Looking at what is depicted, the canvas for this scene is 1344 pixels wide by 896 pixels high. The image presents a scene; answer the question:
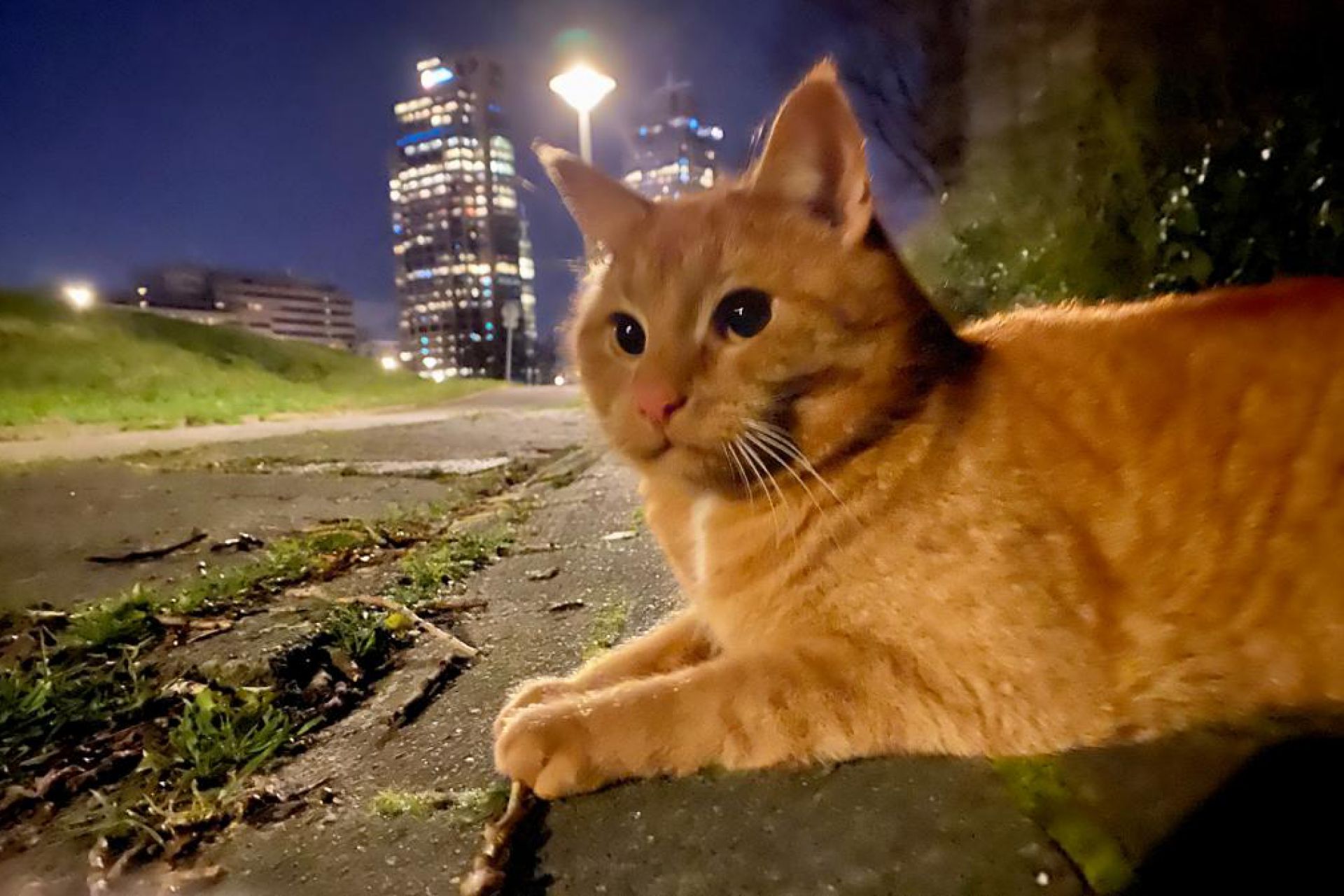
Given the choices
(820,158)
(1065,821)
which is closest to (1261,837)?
(1065,821)

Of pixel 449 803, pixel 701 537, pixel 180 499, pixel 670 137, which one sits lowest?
pixel 449 803

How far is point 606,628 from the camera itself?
6.54 feet

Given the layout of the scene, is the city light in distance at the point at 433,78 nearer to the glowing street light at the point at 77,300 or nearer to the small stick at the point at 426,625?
the glowing street light at the point at 77,300

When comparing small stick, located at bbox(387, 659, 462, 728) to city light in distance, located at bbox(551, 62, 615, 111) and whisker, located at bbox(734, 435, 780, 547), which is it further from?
city light in distance, located at bbox(551, 62, 615, 111)

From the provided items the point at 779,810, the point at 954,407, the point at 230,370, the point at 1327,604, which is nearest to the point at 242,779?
the point at 779,810

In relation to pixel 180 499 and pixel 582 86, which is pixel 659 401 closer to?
pixel 180 499

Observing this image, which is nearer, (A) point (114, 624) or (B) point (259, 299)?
(A) point (114, 624)

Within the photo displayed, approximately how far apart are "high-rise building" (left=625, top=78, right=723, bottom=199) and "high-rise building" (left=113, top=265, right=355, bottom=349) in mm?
28889

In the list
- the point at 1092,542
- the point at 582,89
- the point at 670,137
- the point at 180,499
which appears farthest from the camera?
the point at 670,137

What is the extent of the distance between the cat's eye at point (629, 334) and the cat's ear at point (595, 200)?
0.59 ft

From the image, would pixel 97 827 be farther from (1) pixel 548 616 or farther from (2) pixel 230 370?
(2) pixel 230 370

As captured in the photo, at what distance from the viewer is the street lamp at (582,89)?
1253cm

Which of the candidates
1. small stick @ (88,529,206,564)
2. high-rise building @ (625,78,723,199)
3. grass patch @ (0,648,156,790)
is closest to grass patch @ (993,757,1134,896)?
grass patch @ (0,648,156,790)

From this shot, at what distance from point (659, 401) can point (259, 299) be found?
6585 centimetres
